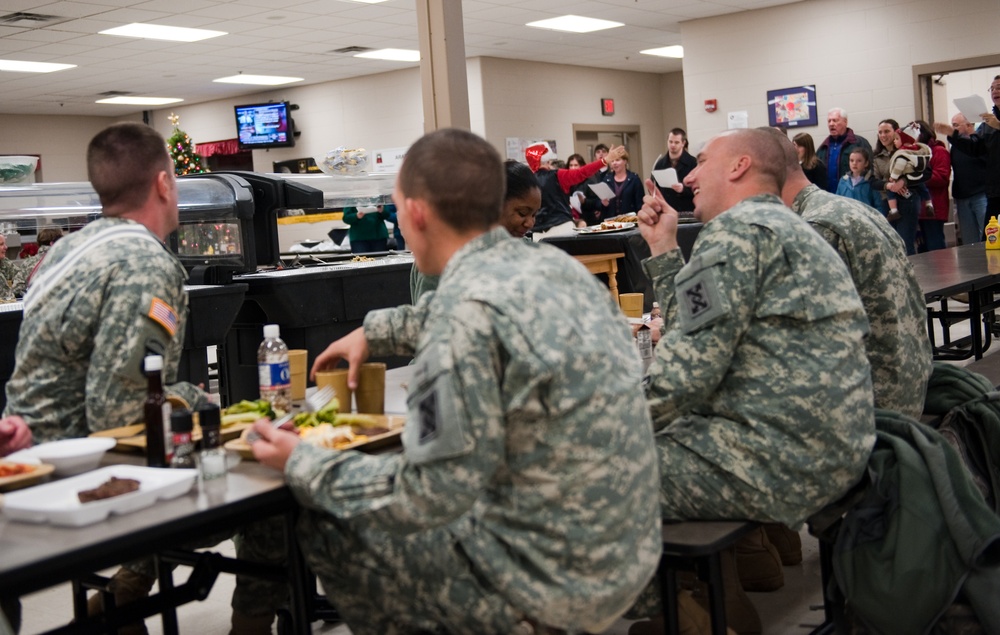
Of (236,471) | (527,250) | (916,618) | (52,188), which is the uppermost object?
(52,188)

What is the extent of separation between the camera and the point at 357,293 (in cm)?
530

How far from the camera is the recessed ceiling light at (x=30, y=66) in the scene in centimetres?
1209

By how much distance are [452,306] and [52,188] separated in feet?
12.9

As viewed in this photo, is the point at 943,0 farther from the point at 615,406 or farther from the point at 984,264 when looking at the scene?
the point at 615,406

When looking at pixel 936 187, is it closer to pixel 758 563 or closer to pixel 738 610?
pixel 758 563

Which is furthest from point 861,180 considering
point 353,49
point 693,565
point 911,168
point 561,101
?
point 693,565

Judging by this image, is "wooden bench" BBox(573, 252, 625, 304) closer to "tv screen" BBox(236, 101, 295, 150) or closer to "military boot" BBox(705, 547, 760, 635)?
"military boot" BBox(705, 547, 760, 635)

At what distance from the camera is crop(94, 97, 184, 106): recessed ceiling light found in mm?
15712

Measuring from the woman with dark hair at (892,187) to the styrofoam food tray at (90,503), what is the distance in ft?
28.3

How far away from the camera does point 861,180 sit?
9562mm

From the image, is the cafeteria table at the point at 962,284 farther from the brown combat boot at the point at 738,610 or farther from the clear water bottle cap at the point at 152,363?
the clear water bottle cap at the point at 152,363

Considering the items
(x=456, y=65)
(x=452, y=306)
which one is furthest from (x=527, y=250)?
(x=456, y=65)

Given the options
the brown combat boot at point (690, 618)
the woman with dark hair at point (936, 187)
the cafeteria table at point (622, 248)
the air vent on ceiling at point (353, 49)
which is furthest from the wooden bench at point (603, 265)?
the air vent on ceiling at point (353, 49)

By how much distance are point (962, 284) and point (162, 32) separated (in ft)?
29.0
